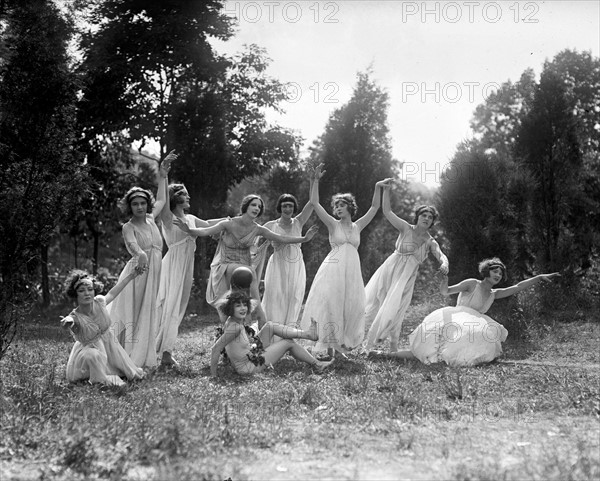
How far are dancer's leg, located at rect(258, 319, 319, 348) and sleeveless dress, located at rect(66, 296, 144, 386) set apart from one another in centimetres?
146

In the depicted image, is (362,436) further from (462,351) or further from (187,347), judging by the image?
(187,347)

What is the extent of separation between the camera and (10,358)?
8.38m

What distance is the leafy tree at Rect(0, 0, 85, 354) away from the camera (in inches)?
267

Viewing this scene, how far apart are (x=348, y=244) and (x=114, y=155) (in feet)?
42.4

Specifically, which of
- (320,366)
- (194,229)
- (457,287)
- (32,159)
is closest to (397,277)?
(457,287)

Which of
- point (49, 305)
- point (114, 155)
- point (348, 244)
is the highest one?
point (114, 155)

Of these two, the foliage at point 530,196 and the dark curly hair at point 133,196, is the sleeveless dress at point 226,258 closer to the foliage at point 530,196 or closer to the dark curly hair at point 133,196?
the dark curly hair at point 133,196

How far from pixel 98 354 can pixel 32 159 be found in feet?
6.75

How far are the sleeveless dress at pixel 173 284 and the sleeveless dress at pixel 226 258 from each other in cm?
30

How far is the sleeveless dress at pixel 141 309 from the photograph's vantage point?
7.98 metres

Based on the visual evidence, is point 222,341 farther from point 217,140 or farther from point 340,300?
point 217,140

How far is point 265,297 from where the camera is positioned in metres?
9.47

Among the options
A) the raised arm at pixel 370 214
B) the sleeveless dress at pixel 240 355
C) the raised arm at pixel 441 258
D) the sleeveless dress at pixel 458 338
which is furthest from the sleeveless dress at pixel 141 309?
the raised arm at pixel 441 258

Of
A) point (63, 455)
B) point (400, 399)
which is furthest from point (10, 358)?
point (400, 399)
